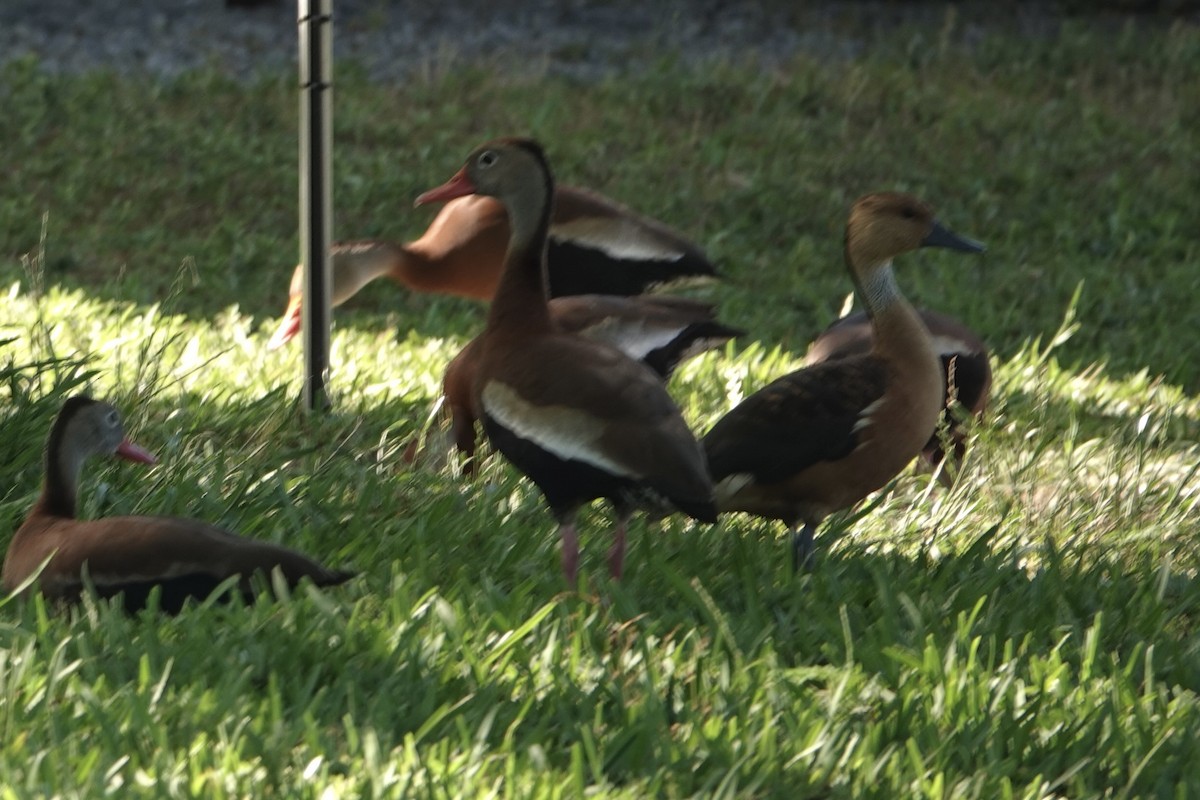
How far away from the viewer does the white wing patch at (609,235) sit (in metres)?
6.92

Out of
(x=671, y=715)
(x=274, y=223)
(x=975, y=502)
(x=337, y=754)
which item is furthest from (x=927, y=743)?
(x=274, y=223)

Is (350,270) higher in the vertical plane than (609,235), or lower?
lower

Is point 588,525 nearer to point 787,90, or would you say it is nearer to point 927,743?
point 927,743

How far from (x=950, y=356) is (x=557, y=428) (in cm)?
200

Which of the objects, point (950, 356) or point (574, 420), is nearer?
point (574, 420)

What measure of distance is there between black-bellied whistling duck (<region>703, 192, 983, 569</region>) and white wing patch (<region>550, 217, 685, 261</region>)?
78.2 inches

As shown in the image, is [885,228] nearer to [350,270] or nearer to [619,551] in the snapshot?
[619,551]

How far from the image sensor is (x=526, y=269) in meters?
5.04

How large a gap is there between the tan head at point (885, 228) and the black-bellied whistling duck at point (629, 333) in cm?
79

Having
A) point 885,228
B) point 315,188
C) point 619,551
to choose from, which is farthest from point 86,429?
point 885,228

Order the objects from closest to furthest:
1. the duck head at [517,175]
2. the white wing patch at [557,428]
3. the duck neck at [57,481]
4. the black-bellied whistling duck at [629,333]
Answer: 1. the duck neck at [57,481]
2. the white wing patch at [557,428]
3. the duck head at [517,175]
4. the black-bellied whistling duck at [629,333]

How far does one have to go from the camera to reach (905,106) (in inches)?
450

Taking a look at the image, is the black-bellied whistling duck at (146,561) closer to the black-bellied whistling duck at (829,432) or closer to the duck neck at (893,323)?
the black-bellied whistling duck at (829,432)

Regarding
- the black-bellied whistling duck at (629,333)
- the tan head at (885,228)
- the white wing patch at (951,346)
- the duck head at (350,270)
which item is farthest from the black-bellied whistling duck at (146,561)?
the duck head at (350,270)
